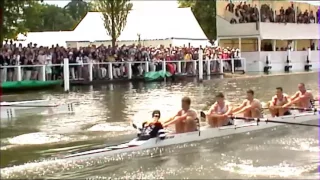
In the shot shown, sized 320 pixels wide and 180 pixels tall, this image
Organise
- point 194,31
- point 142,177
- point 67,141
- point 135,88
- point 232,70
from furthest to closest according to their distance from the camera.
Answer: point 194,31
point 232,70
point 135,88
point 67,141
point 142,177

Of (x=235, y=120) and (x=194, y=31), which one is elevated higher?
(x=194, y=31)

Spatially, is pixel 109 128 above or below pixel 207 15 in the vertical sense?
below

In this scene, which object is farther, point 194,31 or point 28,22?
point 194,31

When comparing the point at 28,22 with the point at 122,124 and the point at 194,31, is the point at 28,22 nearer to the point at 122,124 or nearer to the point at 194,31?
the point at 122,124

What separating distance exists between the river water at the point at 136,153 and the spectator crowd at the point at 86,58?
6.16 meters

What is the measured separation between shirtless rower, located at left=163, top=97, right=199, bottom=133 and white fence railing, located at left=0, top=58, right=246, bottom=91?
1280 cm

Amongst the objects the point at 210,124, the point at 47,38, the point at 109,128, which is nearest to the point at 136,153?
the point at 210,124

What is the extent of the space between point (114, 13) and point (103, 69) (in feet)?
22.7

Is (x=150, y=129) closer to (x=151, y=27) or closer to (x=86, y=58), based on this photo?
(x=86, y=58)

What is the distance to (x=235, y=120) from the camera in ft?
52.1

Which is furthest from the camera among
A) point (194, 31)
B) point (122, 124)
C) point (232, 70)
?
point (194, 31)

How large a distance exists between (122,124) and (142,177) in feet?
20.0

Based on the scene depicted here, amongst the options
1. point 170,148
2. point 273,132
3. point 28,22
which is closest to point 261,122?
point 273,132

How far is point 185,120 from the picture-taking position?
47.2 ft
